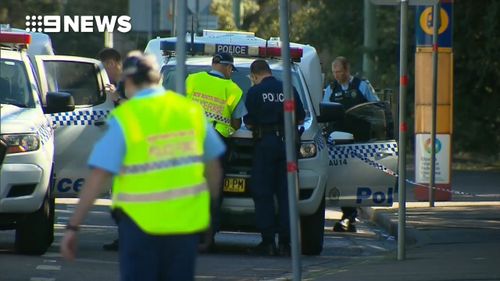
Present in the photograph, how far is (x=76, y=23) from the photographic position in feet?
140

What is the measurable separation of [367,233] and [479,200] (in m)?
5.71

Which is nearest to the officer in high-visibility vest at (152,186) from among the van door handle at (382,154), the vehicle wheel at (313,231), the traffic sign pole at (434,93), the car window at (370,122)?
the vehicle wheel at (313,231)

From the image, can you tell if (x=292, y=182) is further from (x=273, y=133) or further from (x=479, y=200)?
(x=479, y=200)

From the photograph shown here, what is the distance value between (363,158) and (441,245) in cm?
120

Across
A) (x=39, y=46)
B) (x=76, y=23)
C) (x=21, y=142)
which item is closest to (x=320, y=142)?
(x=21, y=142)

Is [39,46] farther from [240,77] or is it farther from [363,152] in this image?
[363,152]

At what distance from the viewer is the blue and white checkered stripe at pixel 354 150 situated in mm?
14938

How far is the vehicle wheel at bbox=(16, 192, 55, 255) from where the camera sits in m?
13.2

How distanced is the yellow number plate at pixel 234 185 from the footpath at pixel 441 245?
1336mm

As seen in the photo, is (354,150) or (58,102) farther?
(354,150)

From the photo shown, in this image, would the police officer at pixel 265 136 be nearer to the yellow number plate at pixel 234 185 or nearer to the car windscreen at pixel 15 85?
the yellow number plate at pixel 234 185

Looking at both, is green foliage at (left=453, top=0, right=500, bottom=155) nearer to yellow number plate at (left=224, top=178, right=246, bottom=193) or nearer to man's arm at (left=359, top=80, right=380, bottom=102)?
man's arm at (left=359, top=80, right=380, bottom=102)

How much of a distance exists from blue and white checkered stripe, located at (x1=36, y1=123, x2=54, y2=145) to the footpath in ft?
8.91

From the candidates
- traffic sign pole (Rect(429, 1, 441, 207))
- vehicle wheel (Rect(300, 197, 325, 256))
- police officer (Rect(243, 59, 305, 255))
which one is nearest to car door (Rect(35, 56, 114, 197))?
police officer (Rect(243, 59, 305, 255))
